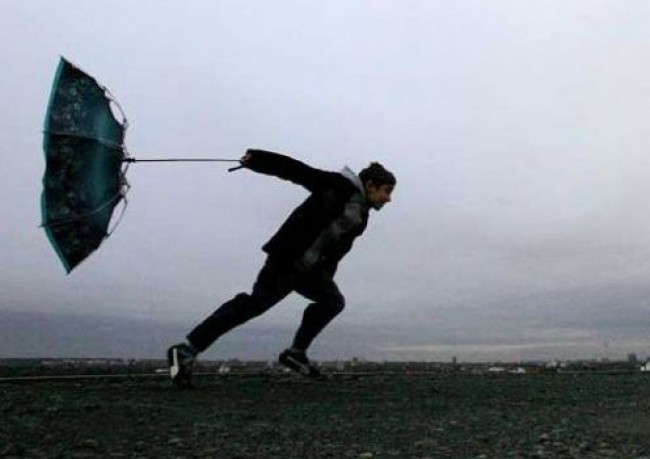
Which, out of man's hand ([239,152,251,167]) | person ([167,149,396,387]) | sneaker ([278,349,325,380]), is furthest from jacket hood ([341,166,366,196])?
sneaker ([278,349,325,380])

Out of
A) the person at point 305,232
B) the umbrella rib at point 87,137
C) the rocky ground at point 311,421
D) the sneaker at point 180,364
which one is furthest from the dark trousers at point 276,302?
the umbrella rib at point 87,137

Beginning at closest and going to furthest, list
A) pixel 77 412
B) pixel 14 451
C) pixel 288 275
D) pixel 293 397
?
pixel 14 451
pixel 77 412
pixel 293 397
pixel 288 275

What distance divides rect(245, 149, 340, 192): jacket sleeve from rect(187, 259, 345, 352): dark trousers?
2.78 ft

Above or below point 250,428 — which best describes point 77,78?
above

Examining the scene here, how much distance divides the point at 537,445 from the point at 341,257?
370 cm

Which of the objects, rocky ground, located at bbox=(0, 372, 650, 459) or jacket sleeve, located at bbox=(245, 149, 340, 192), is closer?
rocky ground, located at bbox=(0, 372, 650, 459)

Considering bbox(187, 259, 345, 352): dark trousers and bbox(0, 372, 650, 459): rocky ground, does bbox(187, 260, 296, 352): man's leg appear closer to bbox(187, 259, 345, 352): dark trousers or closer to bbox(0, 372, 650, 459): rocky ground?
bbox(187, 259, 345, 352): dark trousers

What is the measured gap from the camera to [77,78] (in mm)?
6902

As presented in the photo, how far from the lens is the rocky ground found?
3818mm

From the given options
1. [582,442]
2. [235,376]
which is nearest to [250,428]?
[582,442]

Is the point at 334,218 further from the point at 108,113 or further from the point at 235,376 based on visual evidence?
the point at 235,376

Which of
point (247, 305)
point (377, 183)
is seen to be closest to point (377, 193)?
point (377, 183)

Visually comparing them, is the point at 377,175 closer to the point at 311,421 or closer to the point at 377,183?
the point at 377,183

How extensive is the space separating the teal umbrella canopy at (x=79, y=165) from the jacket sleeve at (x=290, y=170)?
4.03ft
